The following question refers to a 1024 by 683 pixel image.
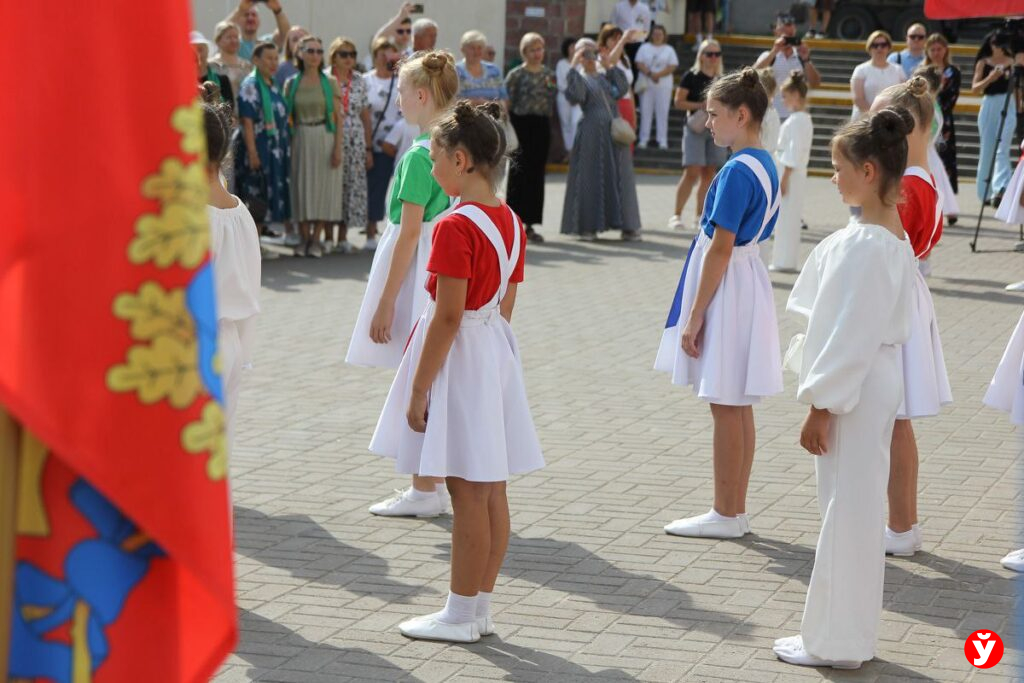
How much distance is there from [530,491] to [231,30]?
8193 millimetres

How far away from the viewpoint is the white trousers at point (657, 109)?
24.9 m

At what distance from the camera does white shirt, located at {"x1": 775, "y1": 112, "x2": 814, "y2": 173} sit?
1313 cm

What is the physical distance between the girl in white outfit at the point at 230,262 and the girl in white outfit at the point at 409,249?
1.13 metres

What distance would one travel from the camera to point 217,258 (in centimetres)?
467

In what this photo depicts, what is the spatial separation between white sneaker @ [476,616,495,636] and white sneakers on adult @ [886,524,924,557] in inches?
70.3

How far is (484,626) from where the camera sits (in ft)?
16.0

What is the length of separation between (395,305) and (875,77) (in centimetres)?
1110

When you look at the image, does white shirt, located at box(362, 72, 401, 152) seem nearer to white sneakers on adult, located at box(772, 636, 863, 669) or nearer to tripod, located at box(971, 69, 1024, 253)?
tripod, located at box(971, 69, 1024, 253)

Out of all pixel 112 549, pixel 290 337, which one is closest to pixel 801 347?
pixel 112 549

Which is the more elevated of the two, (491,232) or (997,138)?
(491,232)

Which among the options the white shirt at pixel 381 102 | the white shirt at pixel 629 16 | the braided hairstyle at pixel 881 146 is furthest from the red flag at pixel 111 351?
the white shirt at pixel 629 16

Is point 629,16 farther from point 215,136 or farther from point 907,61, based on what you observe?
point 215,136

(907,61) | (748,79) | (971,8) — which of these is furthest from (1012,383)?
(907,61)

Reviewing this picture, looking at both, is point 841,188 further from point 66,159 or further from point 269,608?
point 66,159
